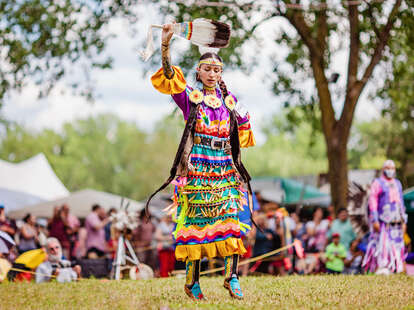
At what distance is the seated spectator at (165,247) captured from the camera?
14.4 m

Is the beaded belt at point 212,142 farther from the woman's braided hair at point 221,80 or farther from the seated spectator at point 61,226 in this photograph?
the seated spectator at point 61,226

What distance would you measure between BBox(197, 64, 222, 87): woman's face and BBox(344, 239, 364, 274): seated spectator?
6.84 m

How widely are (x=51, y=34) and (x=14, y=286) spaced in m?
8.82

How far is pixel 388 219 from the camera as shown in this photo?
9859 mm

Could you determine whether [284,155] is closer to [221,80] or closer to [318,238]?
[318,238]

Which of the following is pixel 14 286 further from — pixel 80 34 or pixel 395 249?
pixel 80 34

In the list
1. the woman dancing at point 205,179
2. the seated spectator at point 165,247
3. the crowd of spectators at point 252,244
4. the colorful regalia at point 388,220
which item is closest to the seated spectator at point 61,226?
the crowd of spectators at point 252,244

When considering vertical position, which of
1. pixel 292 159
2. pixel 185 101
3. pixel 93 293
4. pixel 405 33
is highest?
pixel 292 159

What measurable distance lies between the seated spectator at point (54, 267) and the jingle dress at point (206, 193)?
16.0 feet

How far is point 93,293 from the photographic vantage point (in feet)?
23.0

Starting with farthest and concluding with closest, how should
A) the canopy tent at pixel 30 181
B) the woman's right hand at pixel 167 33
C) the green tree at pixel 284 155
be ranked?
1. the green tree at pixel 284 155
2. the canopy tent at pixel 30 181
3. the woman's right hand at pixel 167 33

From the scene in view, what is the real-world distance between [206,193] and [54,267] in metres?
5.50

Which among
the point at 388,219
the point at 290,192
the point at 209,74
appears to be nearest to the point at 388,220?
the point at 388,219

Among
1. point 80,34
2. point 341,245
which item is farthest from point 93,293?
point 80,34
